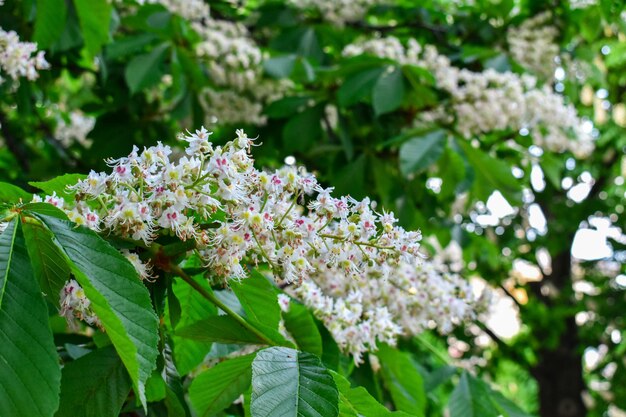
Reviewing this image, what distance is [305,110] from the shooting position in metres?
3.04

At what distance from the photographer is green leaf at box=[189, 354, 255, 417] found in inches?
49.1

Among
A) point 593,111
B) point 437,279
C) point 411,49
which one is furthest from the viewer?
point 593,111

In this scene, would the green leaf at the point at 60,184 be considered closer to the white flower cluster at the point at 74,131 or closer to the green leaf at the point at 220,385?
the green leaf at the point at 220,385

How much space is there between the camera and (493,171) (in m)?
2.88

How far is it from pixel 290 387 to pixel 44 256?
14.6 inches

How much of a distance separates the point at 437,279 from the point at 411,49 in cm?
153

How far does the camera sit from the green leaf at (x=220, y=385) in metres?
1.25

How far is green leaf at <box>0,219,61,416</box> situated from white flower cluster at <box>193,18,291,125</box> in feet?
7.69

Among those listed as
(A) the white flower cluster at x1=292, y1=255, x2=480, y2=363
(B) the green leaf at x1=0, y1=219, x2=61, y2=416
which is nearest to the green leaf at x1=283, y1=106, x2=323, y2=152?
(A) the white flower cluster at x1=292, y1=255, x2=480, y2=363

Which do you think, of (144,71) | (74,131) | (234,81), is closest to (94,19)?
(144,71)

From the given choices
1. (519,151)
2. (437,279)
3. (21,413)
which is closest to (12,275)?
(21,413)

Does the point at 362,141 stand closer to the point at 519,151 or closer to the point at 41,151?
the point at 519,151

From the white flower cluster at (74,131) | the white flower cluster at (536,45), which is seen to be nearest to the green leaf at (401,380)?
the white flower cluster at (536,45)

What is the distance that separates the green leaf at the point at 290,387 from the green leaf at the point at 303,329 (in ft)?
1.15
